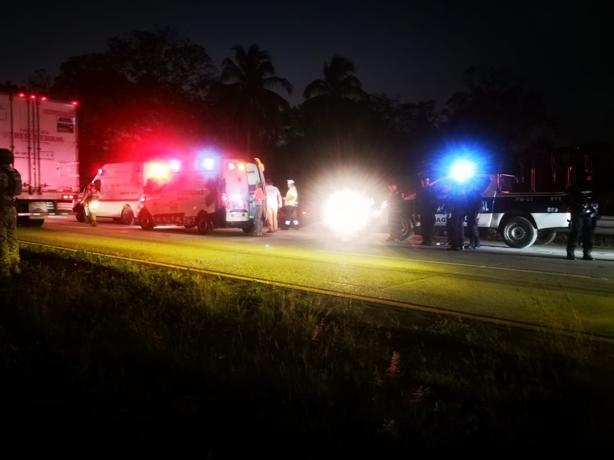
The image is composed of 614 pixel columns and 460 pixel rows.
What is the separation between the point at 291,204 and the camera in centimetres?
2059

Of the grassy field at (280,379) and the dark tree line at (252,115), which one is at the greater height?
the dark tree line at (252,115)

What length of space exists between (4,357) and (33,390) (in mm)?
796

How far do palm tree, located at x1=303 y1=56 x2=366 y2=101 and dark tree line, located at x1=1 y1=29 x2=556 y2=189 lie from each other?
0.07m

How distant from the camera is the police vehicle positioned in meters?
14.6

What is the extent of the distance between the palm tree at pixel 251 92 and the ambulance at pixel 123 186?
15566mm

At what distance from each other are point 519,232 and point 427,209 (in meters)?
2.41

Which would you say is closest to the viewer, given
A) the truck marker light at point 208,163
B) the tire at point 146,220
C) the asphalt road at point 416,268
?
the asphalt road at point 416,268

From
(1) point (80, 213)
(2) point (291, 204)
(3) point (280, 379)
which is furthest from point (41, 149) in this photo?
(3) point (280, 379)

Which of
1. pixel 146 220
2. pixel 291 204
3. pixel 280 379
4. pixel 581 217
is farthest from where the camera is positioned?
pixel 291 204

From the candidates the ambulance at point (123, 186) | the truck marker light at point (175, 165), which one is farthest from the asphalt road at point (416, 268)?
the ambulance at point (123, 186)

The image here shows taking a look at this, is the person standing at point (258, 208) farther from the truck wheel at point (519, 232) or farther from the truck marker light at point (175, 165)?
the truck wheel at point (519, 232)

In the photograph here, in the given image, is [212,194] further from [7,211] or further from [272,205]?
[7,211]

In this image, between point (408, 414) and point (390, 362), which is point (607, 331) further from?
point (408, 414)

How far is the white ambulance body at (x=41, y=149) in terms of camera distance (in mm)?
18328
